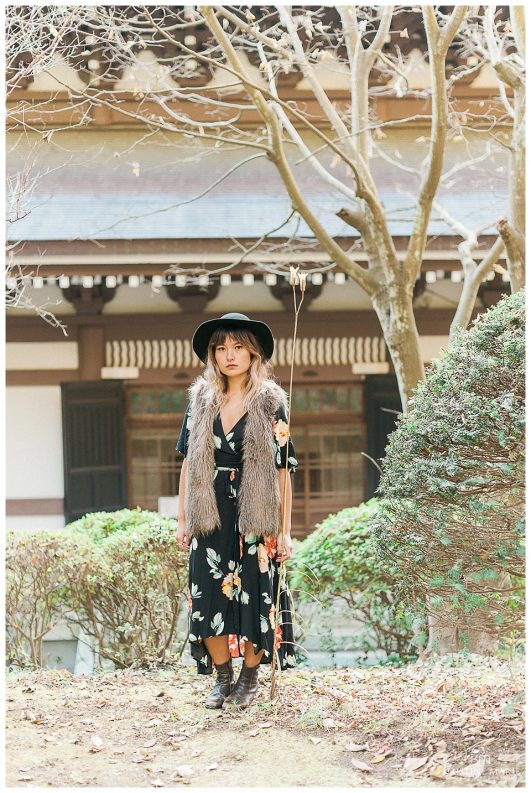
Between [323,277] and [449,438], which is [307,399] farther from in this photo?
[449,438]

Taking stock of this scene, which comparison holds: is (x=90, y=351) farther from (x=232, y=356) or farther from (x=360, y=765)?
(x=360, y=765)

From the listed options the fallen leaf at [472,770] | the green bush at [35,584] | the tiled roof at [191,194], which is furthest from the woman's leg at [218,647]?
the tiled roof at [191,194]

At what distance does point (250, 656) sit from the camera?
12.8ft

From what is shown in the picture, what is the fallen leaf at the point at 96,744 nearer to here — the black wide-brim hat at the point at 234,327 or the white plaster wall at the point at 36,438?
the black wide-brim hat at the point at 234,327

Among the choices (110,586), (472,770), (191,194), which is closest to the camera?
(472,770)

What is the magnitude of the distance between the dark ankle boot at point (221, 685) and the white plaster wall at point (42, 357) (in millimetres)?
5298

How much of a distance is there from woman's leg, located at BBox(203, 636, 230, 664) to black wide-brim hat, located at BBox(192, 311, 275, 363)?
1332 millimetres

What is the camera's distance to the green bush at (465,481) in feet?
10.8

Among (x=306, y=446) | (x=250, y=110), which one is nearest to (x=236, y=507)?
(x=306, y=446)

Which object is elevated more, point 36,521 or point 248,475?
point 248,475

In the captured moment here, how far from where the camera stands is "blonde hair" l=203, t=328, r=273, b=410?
12.8 feet

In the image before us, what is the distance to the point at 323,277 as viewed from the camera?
27.2ft

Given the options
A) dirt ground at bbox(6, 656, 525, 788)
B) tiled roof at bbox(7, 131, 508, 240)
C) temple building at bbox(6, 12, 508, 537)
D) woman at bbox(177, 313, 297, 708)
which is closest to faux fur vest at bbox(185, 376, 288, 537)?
woman at bbox(177, 313, 297, 708)

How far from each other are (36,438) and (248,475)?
18.0ft
